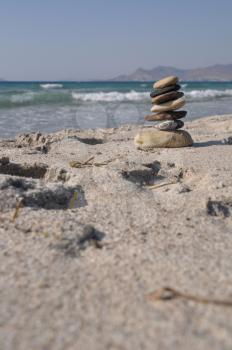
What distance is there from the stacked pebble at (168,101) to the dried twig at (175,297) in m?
3.02

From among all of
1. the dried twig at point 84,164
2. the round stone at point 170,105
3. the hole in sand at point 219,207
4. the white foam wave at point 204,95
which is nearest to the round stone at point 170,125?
the round stone at point 170,105

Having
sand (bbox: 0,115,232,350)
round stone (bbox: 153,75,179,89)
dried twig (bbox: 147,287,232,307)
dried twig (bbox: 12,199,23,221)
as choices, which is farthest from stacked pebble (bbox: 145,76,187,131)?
dried twig (bbox: 147,287,232,307)

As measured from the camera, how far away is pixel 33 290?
55.3 inches

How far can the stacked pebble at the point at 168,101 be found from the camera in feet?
14.0

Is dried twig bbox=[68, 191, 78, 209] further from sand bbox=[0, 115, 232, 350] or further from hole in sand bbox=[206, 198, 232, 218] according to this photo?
hole in sand bbox=[206, 198, 232, 218]

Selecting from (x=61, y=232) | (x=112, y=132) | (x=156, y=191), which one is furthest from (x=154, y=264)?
(x=112, y=132)

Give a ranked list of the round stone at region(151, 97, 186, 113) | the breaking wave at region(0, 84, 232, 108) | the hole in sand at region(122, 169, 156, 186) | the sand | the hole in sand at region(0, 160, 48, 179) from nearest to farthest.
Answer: the sand → the hole in sand at region(122, 169, 156, 186) → the hole in sand at region(0, 160, 48, 179) → the round stone at region(151, 97, 186, 113) → the breaking wave at region(0, 84, 232, 108)

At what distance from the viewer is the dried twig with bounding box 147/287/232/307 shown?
134 centimetres

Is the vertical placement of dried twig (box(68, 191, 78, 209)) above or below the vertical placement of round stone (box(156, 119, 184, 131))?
below

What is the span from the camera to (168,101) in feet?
14.2

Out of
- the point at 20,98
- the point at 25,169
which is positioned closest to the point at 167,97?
the point at 25,169

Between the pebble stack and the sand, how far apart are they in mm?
1061

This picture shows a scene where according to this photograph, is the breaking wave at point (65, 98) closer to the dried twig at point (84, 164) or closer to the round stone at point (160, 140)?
the round stone at point (160, 140)

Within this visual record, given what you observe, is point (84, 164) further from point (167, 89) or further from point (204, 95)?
point (204, 95)
